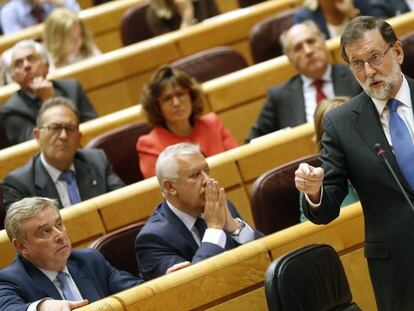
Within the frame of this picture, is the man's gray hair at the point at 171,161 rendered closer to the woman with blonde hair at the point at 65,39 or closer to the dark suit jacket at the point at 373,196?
the dark suit jacket at the point at 373,196

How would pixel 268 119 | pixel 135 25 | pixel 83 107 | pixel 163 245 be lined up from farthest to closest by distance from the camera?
pixel 135 25 → pixel 83 107 → pixel 268 119 → pixel 163 245

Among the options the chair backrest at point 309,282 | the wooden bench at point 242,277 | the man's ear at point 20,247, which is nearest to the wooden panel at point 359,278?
the wooden bench at point 242,277

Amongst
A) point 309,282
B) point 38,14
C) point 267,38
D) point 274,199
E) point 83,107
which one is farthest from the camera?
point 38,14

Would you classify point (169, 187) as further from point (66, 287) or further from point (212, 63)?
point (212, 63)

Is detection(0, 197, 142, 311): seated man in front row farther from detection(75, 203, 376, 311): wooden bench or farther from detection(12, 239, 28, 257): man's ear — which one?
detection(75, 203, 376, 311): wooden bench

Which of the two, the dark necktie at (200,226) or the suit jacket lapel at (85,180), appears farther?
the suit jacket lapel at (85,180)

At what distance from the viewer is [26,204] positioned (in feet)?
4.91

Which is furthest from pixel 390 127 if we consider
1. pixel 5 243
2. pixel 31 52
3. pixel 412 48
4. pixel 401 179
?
pixel 31 52

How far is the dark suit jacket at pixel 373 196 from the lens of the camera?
49.0 inches

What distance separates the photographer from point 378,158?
1244 mm

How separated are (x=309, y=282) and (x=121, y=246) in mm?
436

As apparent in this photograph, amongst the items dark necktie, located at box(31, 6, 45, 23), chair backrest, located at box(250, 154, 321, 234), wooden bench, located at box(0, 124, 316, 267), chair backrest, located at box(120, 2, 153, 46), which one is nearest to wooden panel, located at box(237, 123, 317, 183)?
wooden bench, located at box(0, 124, 316, 267)

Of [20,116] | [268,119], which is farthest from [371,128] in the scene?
[20,116]

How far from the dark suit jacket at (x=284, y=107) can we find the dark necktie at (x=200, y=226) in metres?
0.58
